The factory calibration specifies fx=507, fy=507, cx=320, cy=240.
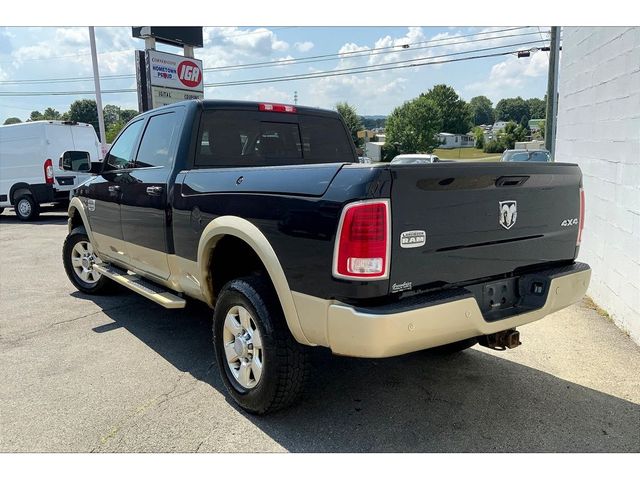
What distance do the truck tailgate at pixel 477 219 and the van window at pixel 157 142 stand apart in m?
2.36

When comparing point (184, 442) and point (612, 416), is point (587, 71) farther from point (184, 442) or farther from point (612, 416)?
point (184, 442)

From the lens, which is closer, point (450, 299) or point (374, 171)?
point (374, 171)

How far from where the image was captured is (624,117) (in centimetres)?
468

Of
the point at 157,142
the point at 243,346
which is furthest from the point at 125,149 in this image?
the point at 243,346

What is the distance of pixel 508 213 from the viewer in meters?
2.95

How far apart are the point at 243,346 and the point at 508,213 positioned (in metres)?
1.82

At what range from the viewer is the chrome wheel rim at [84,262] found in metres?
6.10

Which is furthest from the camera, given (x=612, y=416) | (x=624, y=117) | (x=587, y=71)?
(x=587, y=71)

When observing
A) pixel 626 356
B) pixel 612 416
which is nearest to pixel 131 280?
pixel 612 416

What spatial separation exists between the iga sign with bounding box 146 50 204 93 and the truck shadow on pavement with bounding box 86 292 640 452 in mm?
13051

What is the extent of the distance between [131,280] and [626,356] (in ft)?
14.3

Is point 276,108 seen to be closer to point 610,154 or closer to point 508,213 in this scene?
point 508,213

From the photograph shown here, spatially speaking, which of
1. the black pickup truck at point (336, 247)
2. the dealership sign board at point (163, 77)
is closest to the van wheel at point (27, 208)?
the dealership sign board at point (163, 77)

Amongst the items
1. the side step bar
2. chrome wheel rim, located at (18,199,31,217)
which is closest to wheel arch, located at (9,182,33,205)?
chrome wheel rim, located at (18,199,31,217)
